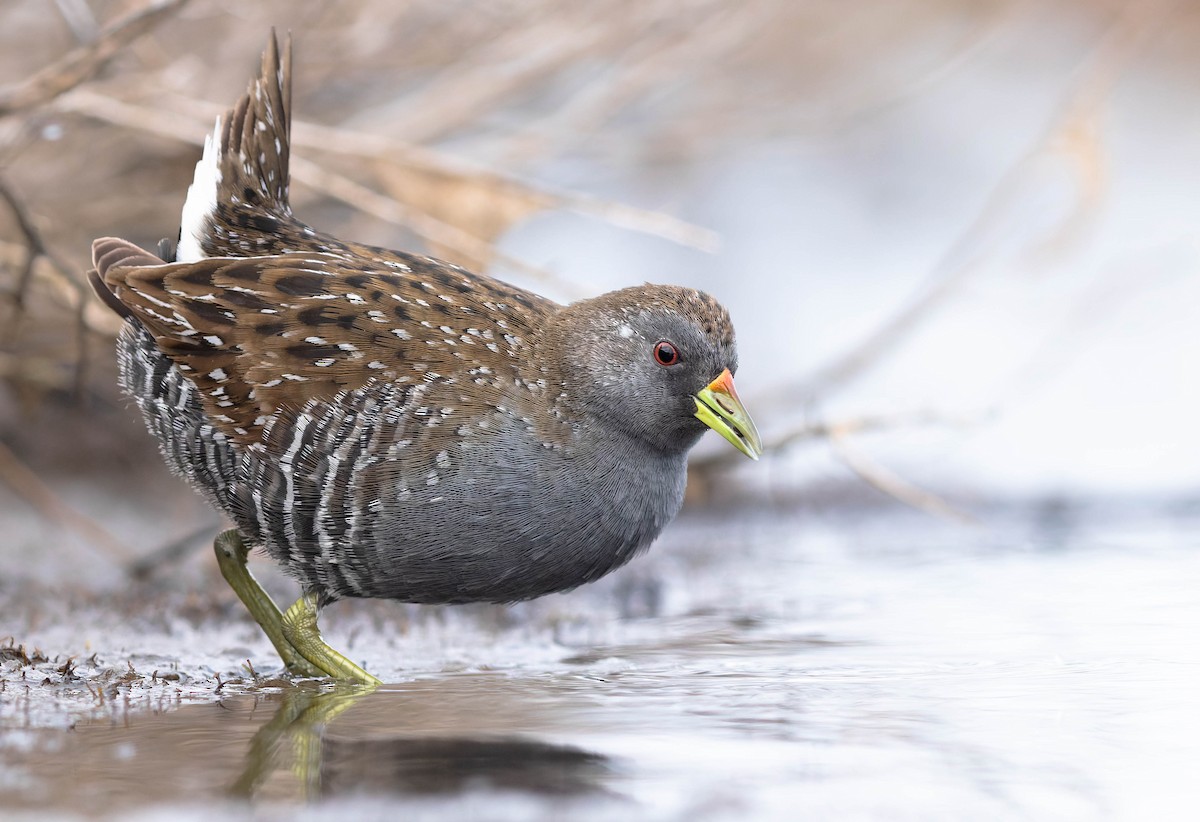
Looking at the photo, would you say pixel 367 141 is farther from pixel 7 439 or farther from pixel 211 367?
pixel 7 439

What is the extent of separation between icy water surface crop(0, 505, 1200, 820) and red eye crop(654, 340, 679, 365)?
2.70 feet

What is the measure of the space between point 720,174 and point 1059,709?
741cm

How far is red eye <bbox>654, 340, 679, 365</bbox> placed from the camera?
3957mm

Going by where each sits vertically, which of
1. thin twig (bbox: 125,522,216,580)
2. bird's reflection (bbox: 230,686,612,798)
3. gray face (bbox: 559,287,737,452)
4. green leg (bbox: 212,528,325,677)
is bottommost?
bird's reflection (bbox: 230,686,612,798)

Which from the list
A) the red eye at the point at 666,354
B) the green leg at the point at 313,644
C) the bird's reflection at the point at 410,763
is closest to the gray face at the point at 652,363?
the red eye at the point at 666,354

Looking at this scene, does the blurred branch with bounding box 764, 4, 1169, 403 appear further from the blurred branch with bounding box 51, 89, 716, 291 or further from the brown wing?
the brown wing

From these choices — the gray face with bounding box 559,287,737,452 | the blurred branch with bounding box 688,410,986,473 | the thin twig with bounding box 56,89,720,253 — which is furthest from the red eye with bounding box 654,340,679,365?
the blurred branch with bounding box 688,410,986,473

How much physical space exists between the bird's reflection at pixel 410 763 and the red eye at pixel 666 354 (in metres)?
1.30

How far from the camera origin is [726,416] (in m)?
3.94

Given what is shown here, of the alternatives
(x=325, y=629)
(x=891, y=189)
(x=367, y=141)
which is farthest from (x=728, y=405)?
(x=891, y=189)

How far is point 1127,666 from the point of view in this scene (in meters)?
3.79

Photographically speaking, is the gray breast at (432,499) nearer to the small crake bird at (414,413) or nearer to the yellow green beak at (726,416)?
the small crake bird at (414,413)

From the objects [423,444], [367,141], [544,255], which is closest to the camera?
[423,444]

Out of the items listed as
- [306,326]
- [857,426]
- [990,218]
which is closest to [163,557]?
[306,326]
